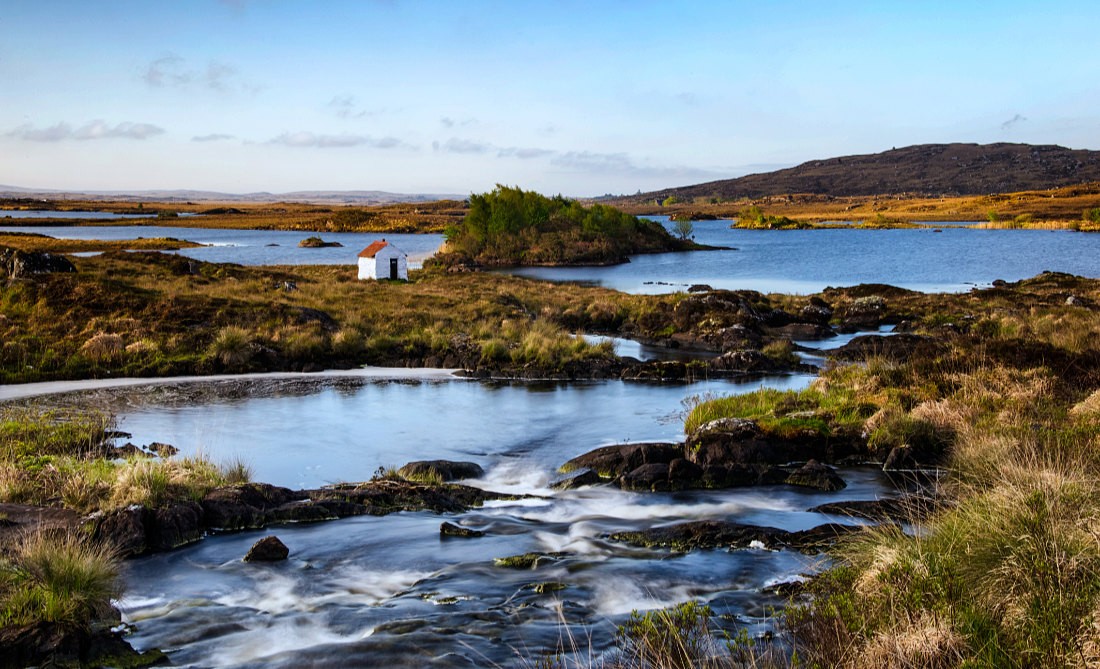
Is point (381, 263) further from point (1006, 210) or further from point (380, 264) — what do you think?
point (1006, 210)

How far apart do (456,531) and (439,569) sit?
56.3 inches

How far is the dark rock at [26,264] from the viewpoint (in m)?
33.3

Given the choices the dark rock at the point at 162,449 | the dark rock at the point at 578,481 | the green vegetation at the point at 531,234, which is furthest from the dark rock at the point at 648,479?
the green vegetation at the point at 531,234

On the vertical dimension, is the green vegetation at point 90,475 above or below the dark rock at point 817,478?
above

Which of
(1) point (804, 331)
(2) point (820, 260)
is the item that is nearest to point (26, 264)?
(1) point (804, 331)

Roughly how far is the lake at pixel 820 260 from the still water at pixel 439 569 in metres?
41.1

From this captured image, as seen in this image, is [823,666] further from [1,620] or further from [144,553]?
[144,553]

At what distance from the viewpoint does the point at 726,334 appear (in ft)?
110

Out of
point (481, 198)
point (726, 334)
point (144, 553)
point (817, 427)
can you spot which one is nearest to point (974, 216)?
point (481, 198)

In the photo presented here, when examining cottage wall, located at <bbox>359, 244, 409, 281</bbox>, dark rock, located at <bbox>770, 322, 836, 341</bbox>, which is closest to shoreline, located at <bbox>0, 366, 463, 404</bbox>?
dark rock, located at <bbox>770, 322, 836, 341</bbox>

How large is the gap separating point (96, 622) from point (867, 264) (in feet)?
268

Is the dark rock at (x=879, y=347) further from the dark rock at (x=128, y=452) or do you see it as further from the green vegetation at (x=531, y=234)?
the green vegetation at (x=531, y=234)

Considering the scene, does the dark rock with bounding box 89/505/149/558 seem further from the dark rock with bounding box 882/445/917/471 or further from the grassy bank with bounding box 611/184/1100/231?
the grassy bank with bounding box 611/184/1100/231

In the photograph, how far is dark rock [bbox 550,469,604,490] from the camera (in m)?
15.0
